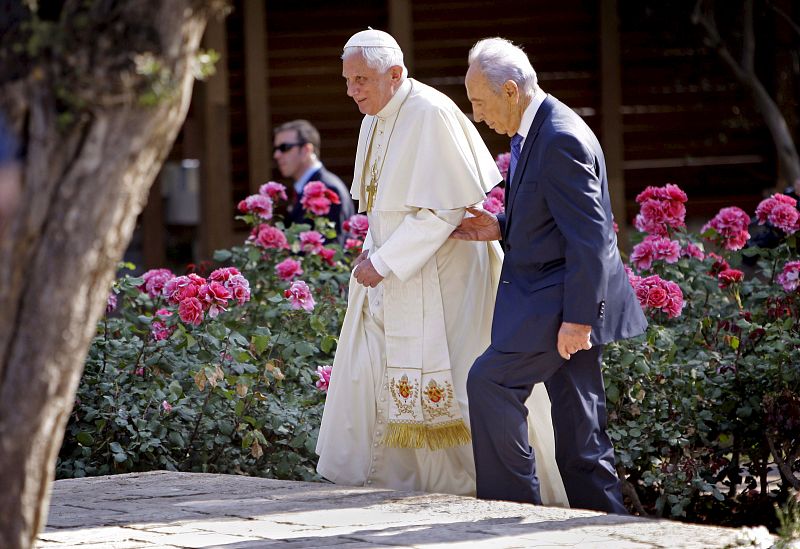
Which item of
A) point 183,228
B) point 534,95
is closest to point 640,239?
point 534,95

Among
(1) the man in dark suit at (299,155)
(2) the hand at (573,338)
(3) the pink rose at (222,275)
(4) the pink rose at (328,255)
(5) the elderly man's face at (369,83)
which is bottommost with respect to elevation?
(2) the hand at (573,338)

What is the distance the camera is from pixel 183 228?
1294 centimetres

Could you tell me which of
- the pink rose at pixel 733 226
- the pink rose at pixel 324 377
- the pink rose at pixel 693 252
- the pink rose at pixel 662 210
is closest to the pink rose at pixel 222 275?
the pink rose at pixel 324 377

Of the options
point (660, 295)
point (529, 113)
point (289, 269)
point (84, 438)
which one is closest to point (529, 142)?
point (529, 113)

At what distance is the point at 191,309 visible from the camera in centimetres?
518

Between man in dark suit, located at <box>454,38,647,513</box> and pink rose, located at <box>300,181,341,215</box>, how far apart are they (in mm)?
2009

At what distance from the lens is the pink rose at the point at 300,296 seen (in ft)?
18.1

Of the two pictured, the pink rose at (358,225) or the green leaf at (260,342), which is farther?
the pink rose at (358,225)

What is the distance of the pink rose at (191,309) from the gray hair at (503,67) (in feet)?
4.70

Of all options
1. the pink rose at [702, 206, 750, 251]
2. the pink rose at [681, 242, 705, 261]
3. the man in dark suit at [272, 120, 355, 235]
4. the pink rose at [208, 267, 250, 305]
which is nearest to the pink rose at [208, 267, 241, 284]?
the pink rose at [208, 267, 250, 305]

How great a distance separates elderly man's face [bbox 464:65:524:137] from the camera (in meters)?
4.34

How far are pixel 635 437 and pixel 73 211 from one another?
3078mm

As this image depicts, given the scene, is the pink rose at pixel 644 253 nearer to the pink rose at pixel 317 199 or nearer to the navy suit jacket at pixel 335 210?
the pink rose at pixel 317 199

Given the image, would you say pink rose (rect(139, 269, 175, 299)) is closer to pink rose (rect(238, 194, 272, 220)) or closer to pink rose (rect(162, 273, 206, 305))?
pink rose (rect(162, 273, 206, 305))
